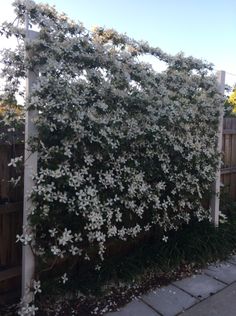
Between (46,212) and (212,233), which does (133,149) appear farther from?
(212,233)

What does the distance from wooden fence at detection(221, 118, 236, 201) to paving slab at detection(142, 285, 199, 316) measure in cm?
209

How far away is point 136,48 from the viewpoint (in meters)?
3.14

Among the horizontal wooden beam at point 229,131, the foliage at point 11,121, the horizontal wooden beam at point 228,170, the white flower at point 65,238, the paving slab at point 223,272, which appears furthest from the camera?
the horizontal wooden beam at point 228,170

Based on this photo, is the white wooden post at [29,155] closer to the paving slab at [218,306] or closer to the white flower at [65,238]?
the white flower at [65,238]

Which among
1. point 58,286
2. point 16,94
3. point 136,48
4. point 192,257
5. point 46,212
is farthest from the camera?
point 192,257

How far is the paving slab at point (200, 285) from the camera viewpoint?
2.94 metres

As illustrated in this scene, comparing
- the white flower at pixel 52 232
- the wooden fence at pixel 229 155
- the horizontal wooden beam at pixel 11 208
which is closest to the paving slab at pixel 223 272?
the wooden fence at pixel 229 155

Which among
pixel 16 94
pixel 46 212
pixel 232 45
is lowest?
pixel 46 212

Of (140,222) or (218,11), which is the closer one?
(140,222)

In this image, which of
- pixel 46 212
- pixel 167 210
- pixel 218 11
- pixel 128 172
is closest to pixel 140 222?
pixel 167 210

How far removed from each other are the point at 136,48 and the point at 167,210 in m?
1.71

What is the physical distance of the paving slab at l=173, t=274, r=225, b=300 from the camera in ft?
9.63

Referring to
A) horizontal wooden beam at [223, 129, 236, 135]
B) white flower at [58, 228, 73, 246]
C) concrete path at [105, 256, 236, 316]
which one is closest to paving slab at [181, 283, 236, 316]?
concrete path at [105, 256, 236, 316]

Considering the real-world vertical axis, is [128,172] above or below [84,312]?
above
